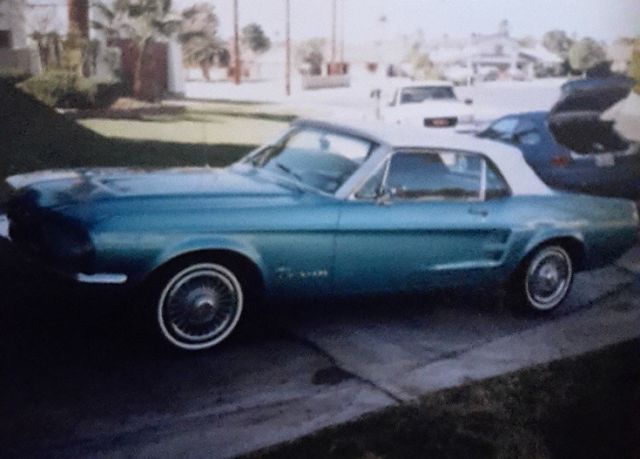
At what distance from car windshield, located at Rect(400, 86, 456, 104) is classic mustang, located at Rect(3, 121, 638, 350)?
102cm

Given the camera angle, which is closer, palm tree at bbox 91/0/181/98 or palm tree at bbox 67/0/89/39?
palm tree at bbox 67/0/89/39

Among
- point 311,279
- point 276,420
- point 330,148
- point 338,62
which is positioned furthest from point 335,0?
point 276,420

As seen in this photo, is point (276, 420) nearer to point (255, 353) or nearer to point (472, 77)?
point (255, 353)

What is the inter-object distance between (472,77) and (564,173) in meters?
1.31

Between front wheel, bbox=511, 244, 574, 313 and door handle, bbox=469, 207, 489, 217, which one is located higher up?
door handle, bbox=469, 207, 489, 217

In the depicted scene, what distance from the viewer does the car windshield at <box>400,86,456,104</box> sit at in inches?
221

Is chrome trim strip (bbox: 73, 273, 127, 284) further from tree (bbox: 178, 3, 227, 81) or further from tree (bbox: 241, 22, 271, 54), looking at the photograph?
tree (bbox: 241, 22, 271, 54)

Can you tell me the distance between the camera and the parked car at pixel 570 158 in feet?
20.3

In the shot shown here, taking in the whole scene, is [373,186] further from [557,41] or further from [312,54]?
[557,41]

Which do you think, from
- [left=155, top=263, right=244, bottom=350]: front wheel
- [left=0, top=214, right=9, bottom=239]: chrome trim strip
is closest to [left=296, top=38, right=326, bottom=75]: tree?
[left=155, top=263, right=244, bottom=350]: front wheel

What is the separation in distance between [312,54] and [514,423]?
8.50 ft

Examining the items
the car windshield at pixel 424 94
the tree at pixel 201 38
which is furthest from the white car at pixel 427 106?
the tree at pixel 201 38

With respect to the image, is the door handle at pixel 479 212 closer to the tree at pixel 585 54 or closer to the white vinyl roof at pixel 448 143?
the white vinyl roof at pixel 448 143

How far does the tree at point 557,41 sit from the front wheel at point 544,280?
5.49ft
